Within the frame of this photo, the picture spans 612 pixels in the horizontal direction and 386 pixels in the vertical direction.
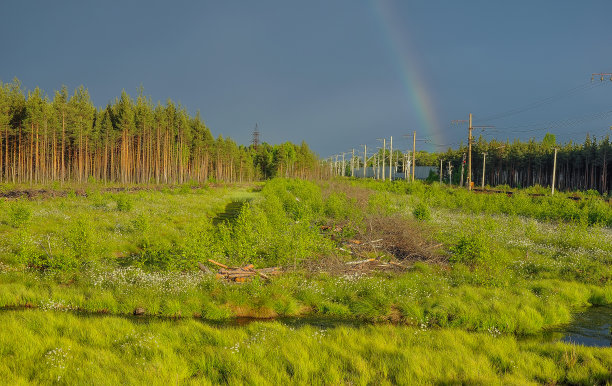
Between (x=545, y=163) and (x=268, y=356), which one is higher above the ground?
(x=545, y=163)

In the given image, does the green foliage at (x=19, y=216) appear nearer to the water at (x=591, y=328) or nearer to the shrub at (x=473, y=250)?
the shrub at (x=473, y=250)

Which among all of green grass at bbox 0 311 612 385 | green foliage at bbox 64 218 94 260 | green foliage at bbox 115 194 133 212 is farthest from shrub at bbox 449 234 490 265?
green foliage at bbox 115 194 133 212

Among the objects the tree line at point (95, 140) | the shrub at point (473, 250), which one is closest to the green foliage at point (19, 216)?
the shrub at point (473, 250)

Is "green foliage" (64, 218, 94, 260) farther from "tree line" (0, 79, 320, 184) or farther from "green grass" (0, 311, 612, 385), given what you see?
"tree line" (0, 79, 320, 184)

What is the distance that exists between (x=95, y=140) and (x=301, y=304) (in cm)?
7122

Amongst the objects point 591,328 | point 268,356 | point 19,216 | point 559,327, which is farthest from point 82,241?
point 591,328

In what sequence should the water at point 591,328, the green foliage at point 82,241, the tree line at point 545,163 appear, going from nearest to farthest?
the water at point 591,328, the green foliage at point 82,241, the tree line at point 545,163

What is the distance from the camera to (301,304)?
12992 mm

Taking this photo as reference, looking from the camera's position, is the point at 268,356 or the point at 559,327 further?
the point at 559,327

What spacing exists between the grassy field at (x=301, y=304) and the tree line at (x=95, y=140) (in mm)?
39509

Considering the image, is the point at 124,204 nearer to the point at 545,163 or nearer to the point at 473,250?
the point at 473,250

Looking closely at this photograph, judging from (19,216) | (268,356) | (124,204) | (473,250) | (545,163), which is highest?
(545,163)

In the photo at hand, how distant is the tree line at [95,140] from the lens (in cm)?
5562

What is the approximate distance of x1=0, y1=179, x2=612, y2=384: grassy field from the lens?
23.9 feet
